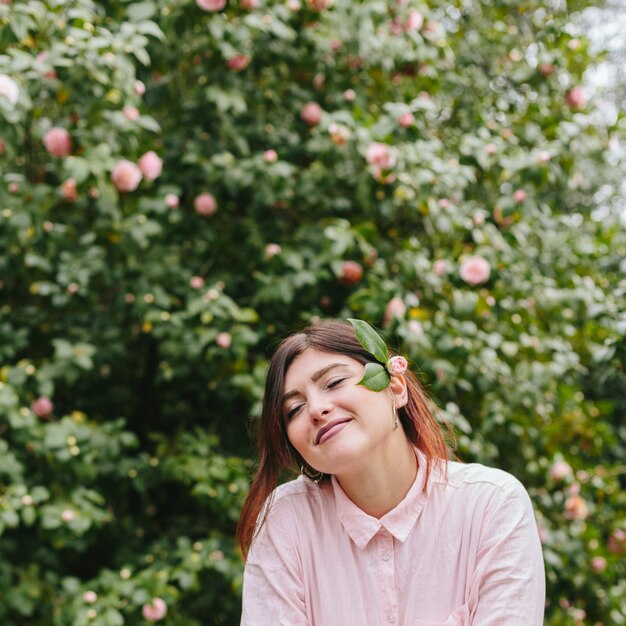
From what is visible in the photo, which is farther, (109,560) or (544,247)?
(544,247)

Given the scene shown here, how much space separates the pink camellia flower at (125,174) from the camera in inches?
93.5

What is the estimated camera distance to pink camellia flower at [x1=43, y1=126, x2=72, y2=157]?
92.2 inches

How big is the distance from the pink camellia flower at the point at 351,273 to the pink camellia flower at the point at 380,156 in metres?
0.34

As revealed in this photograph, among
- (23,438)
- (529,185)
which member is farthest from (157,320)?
(529,185)

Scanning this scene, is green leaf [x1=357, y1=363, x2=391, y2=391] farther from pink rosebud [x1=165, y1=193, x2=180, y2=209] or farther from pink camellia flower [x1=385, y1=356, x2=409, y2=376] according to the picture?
pink rosebud [x1=165, y1=193, x2=180, y2=209]

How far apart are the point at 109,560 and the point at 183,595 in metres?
0.34

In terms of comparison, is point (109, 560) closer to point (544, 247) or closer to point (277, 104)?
point (277, 104)

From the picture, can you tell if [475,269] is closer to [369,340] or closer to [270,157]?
[270,157]

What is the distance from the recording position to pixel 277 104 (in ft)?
9.87

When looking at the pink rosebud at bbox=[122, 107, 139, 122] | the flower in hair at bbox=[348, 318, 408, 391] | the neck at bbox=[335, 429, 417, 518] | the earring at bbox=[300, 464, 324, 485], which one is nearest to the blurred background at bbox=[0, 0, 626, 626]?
the pink rosebud at bbox=[122, 107, 139, 122]

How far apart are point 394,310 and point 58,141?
3.75 ft

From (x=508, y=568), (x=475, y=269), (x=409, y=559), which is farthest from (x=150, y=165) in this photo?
(x=508, y=568)

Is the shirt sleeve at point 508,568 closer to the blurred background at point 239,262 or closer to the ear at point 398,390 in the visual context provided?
the ear at point 398,390

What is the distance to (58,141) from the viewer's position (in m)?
2.35
